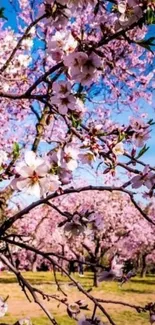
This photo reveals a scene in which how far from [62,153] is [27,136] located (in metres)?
14.0

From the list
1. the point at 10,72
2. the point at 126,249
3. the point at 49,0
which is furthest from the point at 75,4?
the point at 126,249

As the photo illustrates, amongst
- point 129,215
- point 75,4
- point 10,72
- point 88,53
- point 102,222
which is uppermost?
point 129,215

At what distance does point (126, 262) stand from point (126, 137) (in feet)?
2.71

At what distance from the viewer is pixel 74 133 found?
2629 millimetres

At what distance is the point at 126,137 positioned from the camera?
2752 mm

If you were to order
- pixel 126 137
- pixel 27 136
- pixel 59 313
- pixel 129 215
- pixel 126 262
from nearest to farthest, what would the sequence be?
pixel 126 137
pixel 126 262
pixel 27 136
pixel 59 313
pixel 129 215

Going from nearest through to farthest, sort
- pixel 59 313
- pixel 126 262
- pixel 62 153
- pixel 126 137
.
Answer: pixel 62 153
pixel 126 137
pixel 126 262
pixel 59 313

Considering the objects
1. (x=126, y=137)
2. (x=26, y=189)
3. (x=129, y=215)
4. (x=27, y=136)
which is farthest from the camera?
(x=129, y=215)

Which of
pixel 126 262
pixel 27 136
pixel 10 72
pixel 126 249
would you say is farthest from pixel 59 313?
pixel 126 249

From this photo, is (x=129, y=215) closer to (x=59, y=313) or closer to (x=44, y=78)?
(x=59, y=313)

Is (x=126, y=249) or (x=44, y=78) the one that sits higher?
(x=126, y=249)

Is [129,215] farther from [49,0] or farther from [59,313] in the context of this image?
[49,0]

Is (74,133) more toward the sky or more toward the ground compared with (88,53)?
more toward the ground

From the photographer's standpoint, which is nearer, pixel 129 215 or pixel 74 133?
pixel 74 133
